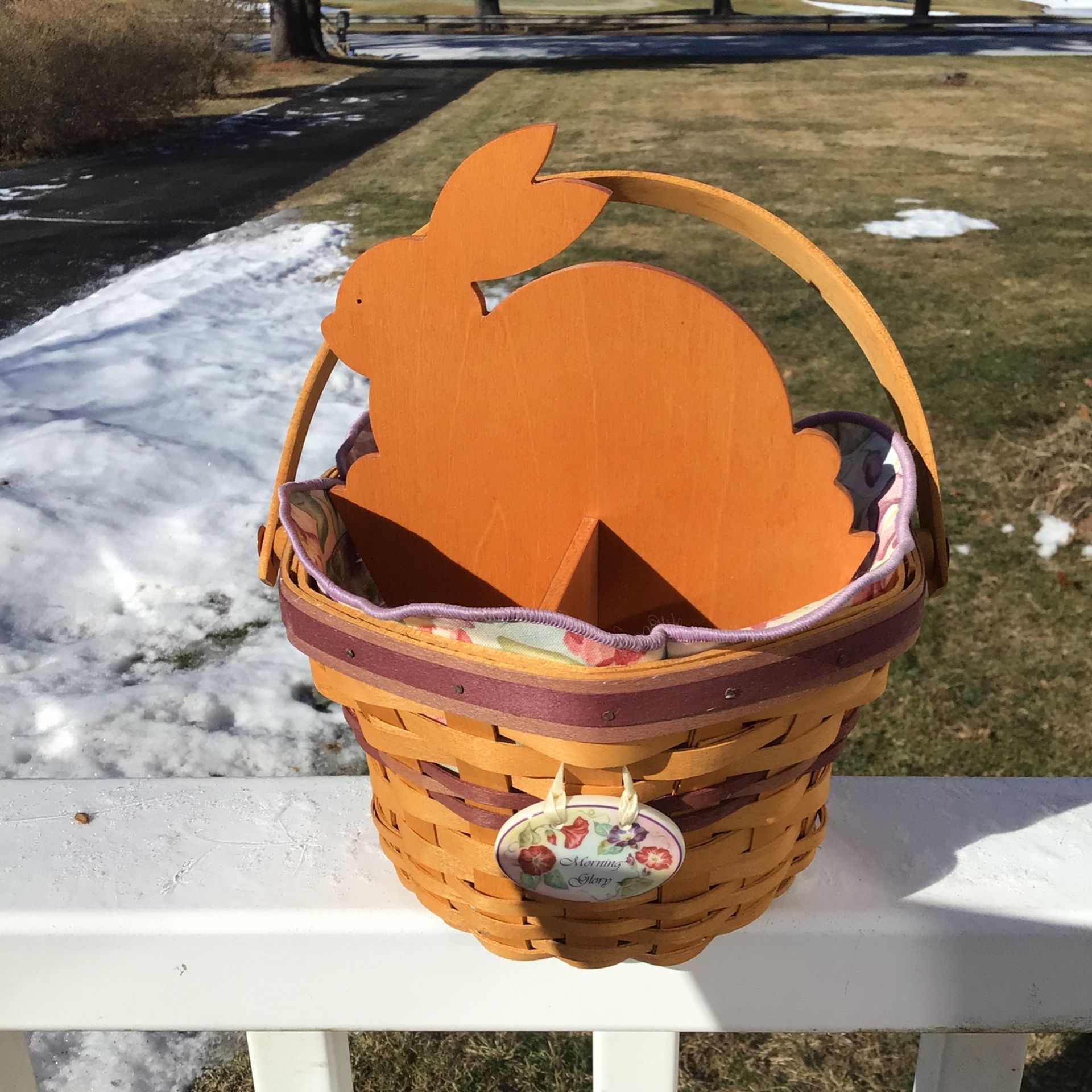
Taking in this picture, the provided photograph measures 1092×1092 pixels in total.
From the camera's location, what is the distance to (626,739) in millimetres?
482

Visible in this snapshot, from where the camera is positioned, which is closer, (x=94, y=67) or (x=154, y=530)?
(x=154, y=530)

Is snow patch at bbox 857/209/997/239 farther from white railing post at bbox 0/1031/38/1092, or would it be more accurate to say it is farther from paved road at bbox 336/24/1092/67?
paved road at bbox 336/24/1092/67

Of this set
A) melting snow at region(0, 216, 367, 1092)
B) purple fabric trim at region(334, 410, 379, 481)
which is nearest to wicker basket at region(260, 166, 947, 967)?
purple fabric trim at region(334, 410, 379, 481)

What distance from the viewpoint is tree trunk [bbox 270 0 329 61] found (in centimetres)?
1319

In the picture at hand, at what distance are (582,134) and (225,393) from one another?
214 inches

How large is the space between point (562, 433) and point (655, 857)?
1.07 feet

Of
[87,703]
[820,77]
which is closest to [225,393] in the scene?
[87,703]

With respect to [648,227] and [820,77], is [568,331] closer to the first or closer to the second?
[648,227]

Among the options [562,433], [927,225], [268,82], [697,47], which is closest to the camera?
[562,433]

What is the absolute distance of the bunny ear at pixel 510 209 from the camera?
0.63 m

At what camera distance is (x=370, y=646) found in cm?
51

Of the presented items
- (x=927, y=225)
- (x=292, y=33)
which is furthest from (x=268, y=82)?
(x=927, y=225)

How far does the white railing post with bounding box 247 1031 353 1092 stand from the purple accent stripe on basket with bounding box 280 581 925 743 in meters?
0.32

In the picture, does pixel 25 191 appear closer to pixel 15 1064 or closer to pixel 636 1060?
pixel 15 1064
